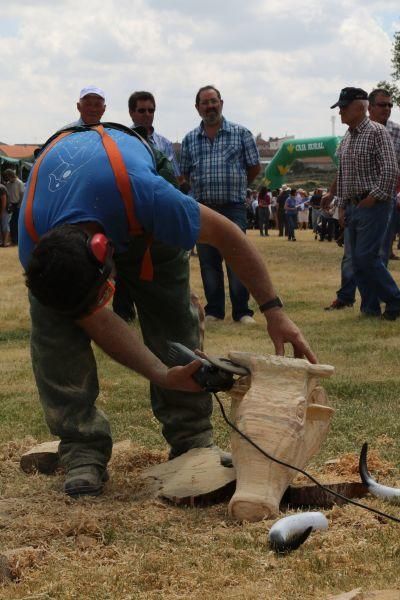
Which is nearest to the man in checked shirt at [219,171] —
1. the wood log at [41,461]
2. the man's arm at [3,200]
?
the wood log at [41,461]

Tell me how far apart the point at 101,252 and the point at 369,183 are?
238 inches

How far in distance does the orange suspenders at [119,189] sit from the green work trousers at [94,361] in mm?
103

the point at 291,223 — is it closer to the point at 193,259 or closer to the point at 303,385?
the point at 193,259

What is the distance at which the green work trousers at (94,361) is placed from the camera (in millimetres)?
4477

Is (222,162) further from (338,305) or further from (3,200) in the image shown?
(3,200)

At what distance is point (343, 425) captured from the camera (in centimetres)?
554

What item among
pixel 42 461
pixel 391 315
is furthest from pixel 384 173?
pixel 42 461

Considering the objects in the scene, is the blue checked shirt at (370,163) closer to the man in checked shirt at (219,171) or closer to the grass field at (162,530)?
the man in checked shirt at (219,171)

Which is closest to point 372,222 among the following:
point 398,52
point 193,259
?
point 193,259

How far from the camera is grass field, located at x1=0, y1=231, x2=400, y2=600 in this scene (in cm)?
321

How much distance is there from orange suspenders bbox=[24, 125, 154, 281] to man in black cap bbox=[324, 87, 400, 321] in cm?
527

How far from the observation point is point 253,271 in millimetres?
4363

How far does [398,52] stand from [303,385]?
39.5 metres

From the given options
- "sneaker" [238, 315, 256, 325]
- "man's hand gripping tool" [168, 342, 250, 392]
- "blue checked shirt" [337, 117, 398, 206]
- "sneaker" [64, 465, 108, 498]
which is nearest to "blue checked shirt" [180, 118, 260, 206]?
"blue checked shirt" [337, 117, 398, 206]
